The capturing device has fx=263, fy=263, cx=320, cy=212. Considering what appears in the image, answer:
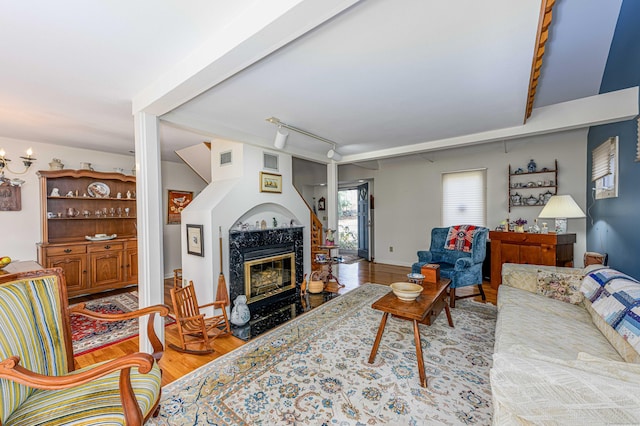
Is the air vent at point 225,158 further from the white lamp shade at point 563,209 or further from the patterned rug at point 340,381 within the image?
the white lamp shade at point 563,209

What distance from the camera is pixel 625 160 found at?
7.94ft

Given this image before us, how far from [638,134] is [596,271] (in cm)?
119

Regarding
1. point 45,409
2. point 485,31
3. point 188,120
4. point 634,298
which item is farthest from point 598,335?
point 188,120

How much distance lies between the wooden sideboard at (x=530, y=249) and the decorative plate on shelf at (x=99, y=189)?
6323 millimetres

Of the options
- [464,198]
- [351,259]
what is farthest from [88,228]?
[464,198]

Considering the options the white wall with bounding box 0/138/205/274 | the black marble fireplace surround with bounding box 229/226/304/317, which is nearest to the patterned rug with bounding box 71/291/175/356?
the black marble fireplace surround with bounding box 229/226/304/317

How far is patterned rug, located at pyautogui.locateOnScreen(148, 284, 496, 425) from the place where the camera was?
1604 mm

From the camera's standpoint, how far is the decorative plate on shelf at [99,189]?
4350 mm

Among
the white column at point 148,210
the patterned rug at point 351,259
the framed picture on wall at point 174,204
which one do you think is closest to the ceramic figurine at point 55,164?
the framed picture on wall at point 174,204

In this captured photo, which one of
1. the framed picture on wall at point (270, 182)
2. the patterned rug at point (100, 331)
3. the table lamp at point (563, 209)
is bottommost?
the patterned rug at point (100, 331)

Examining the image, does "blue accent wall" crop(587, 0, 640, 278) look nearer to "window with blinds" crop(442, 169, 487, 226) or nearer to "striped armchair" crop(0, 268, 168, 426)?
"window with blinds" crop(442, 169, 487, 226)

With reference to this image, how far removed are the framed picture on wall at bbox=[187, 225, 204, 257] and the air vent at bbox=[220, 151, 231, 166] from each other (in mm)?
978

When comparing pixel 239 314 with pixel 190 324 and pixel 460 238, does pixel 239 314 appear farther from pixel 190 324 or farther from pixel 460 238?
pixel 460 238

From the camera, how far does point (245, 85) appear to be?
209 cm
